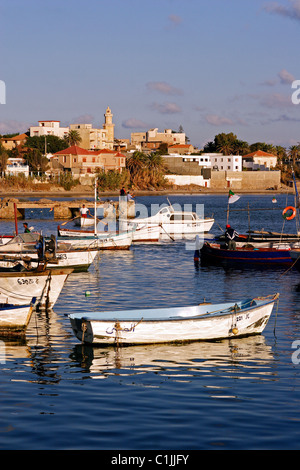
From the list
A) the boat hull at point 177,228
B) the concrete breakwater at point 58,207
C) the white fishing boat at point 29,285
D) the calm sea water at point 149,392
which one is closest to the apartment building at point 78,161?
the concrete breakwater at point 58,207

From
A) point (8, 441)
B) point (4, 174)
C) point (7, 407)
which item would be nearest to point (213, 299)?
point (7, 407)

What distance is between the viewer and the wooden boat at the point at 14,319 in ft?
71.8

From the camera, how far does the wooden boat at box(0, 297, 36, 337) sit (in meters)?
21.9

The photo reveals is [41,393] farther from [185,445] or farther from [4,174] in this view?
[4,174]

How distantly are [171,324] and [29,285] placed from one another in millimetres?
7056

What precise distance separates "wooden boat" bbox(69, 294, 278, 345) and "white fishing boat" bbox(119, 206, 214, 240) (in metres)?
37.9

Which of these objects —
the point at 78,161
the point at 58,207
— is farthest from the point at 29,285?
the point at 78,161

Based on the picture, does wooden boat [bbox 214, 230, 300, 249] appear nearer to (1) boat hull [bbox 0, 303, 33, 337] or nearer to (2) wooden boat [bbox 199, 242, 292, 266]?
(2) wooden boat [bbox 199, 242, 292, 266]

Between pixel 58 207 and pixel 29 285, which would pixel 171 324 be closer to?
pixel 29 285

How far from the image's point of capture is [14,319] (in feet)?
72.2

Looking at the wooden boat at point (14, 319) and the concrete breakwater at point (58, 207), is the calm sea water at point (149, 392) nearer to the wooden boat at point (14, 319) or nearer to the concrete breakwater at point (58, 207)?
the wooden boat at point (14, 319)

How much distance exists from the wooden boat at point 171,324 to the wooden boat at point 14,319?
2.19 metres

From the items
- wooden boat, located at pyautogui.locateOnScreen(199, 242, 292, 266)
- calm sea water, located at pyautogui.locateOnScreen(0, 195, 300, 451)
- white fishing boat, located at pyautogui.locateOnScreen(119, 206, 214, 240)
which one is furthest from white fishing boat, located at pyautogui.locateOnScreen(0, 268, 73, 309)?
white fishing boat, located at pyautogui.locateOnScreen(119, 206, 214, 240)
